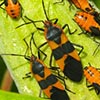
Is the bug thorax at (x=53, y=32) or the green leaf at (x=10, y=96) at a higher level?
the green leaf at (x=10, y=96)

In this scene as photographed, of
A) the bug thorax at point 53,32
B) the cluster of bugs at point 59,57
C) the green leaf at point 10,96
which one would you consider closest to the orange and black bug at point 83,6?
the cluster of bugs at point 59,57

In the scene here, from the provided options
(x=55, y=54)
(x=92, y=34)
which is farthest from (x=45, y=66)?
(x=92, y=34)

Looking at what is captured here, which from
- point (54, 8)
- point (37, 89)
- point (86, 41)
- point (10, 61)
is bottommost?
point (37, 89)

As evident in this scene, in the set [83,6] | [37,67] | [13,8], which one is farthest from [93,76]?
[13,8]

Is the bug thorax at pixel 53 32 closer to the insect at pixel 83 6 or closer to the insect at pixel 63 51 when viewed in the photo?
the insect at pixel 63 51

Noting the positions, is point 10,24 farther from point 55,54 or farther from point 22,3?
point 55,54

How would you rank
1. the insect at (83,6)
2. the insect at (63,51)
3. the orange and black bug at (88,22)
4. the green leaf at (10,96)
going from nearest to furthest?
the green leaf at (10,96) < the insect at (63,51) < the orange and black bug at (88,22) < the insect at (83,6)

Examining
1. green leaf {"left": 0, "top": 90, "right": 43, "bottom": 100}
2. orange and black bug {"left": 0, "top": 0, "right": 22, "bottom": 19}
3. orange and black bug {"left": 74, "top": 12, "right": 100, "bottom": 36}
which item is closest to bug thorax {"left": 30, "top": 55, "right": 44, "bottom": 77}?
orange and black bug {"left": 0, "top": 0, "right": 22, "bottom": 19}

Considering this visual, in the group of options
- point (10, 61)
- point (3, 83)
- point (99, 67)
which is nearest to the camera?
point (10, 61)
